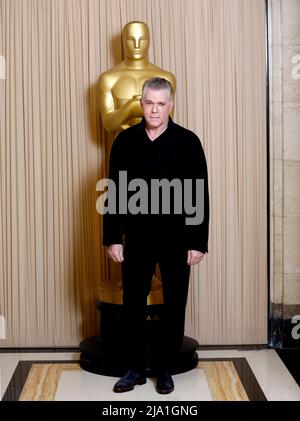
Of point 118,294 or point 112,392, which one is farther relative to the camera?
point 118,294

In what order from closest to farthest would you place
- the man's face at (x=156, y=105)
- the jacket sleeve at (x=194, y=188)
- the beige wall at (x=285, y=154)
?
the man's face at (x=156, y=105) < the jacket sleeve at (x=194, y=188) < the beige wall at (x=285, y=154)

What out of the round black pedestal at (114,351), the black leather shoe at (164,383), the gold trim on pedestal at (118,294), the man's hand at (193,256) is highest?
the man's hand at (193,256)

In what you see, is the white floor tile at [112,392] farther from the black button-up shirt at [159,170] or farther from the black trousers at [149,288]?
the black button-up shirt at [159,170]

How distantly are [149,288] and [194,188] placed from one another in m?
0.50

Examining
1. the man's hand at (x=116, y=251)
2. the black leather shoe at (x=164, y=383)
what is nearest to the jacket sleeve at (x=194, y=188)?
the man's hand at (x=116, y=251)

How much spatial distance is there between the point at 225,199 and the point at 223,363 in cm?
86

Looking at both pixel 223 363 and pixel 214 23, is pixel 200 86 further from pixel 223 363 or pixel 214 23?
pixel 223 363

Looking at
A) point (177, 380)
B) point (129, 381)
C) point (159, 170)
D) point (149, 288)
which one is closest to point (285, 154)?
point (159, 170)

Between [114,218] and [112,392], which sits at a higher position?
[114,218]

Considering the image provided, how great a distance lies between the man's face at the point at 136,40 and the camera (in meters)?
3.51

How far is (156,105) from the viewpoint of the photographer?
121 inches

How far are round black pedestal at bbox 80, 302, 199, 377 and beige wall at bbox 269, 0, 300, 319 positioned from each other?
0.63 meters

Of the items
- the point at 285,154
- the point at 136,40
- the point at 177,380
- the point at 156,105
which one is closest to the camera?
the point at 156,105

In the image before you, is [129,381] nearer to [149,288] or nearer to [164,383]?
[164,383]
